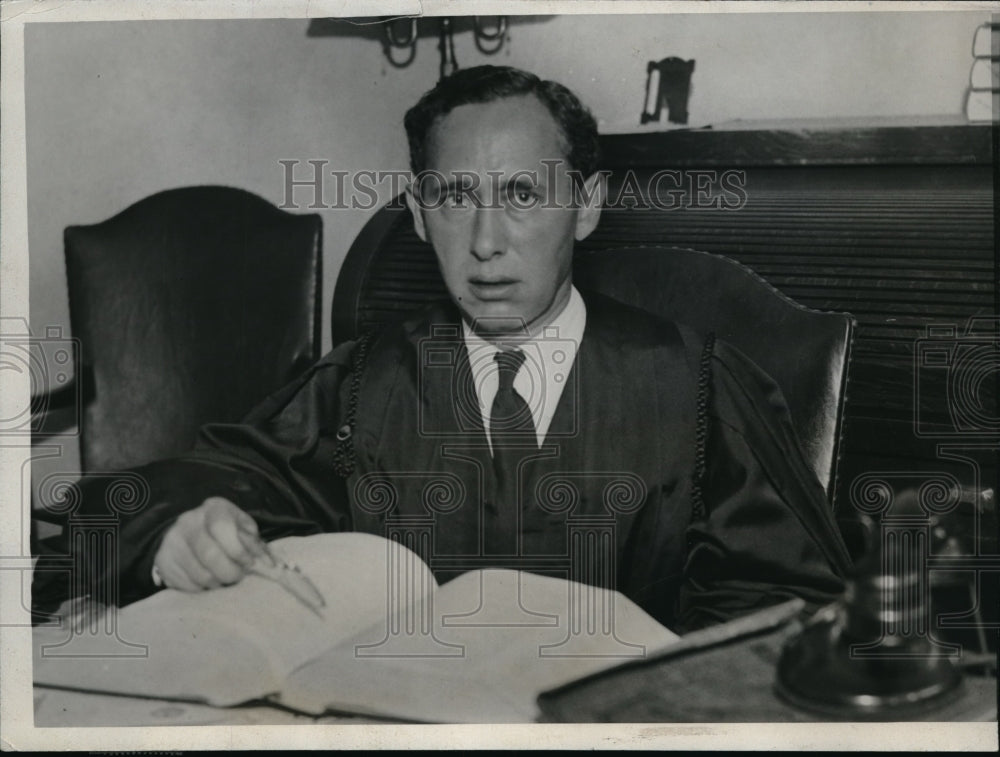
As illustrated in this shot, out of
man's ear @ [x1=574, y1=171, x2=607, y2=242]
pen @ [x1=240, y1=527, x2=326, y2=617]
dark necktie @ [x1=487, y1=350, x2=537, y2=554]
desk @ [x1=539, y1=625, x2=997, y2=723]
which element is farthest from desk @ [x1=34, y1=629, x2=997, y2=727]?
man's ear @ [x1=574, y1=171, x2=607, y2=242]

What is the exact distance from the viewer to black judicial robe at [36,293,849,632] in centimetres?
194

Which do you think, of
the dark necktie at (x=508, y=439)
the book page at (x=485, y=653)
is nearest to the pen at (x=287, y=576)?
the book page at (x=485, y=653)

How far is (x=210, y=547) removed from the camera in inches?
77.3

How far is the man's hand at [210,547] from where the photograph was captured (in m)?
1.96

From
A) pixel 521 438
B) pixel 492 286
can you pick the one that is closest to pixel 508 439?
pixel 521 438

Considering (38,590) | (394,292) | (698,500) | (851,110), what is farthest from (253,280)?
(851,110)

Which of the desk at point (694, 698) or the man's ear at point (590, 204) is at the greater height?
the man's ear at point (590, 204)

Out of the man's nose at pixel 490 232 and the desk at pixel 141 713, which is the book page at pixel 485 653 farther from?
the man's nose at pixel 490 232

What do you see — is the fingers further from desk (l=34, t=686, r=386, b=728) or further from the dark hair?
the dark hair

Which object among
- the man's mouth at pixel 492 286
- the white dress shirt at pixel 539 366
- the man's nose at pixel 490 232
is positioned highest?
the man's nose at pixel 490 232

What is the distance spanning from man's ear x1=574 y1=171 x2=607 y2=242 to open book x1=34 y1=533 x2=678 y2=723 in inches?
26.9

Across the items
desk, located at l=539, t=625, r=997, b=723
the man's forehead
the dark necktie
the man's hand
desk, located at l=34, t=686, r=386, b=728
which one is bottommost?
desk, located at l=34, t=686, r=386, b=728

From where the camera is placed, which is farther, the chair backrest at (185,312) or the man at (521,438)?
the chair backrest at (185,312)

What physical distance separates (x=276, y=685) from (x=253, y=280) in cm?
79
